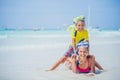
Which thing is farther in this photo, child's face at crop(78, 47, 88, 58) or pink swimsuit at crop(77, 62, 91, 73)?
pink swimsuit at crop(77, 62, 91, 73)

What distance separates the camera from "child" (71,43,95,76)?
1.55m

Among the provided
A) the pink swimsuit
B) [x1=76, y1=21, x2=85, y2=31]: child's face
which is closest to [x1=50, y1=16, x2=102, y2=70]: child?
[x1=76, y1=21, x2=85, y2=31]: child's face

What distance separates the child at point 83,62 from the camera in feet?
5.09

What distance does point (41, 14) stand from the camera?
153 cm

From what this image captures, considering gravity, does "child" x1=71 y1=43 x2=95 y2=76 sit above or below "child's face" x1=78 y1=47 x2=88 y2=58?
below

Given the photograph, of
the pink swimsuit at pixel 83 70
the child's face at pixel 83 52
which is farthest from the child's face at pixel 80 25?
the pink swimsuit at pixel 83 70

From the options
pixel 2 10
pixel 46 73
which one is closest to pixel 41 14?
pixel 2 10

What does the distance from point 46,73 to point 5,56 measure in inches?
21.8

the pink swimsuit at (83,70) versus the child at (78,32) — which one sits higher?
the child at (78,32)

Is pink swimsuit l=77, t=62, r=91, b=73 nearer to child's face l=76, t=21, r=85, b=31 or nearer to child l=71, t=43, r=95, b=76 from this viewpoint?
child l=71, t=43, r=95, b=76

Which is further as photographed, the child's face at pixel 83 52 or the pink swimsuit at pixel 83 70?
the pink swimsuit at pixel 83 70

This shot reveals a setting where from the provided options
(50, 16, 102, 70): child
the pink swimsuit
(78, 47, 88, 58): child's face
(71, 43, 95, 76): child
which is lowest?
the pink swimsuit

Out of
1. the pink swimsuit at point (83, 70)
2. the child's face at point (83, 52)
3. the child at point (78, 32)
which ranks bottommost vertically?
the pink swimsuit at point (83, 70)

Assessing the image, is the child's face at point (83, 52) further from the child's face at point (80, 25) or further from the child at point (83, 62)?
the child's face at point (80, 25)
